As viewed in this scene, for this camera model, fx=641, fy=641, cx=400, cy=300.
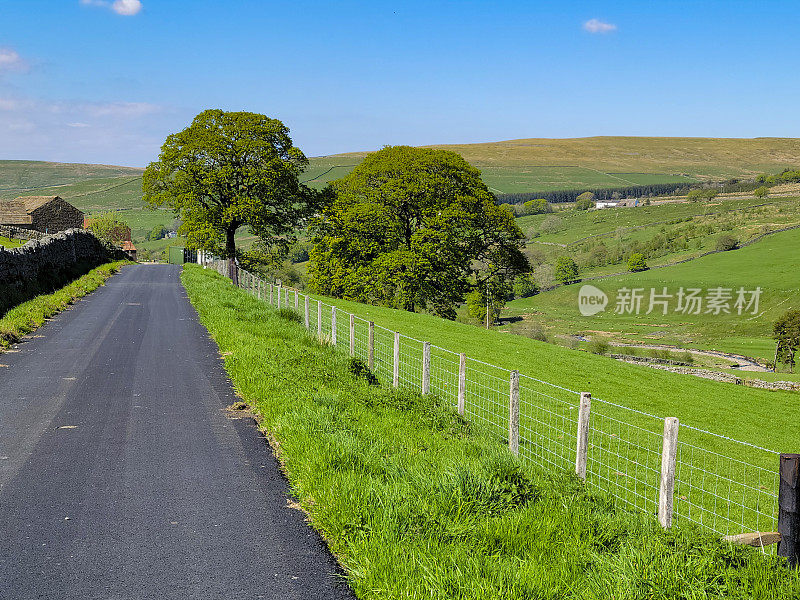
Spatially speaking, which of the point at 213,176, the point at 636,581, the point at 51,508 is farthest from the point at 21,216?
the point at 636,581

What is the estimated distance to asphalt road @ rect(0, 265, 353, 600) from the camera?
5.43m


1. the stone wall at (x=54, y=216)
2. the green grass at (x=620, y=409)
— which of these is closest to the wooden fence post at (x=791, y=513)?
the green grass at (x=620, y=409)

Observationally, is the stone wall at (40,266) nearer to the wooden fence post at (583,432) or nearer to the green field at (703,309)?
the wooden fence post at (583,432)

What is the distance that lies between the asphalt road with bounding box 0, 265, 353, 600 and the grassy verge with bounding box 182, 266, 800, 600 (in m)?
0.43

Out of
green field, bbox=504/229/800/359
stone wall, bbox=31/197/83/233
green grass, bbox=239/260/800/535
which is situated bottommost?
green field, bbox=504/229/800/359

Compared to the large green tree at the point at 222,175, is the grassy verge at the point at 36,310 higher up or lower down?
lower down

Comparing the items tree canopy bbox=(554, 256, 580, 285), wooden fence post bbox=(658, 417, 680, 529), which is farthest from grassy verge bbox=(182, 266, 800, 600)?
tree canopy bbox=(554, 256, 580, 285)

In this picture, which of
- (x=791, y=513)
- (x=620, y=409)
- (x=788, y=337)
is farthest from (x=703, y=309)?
(x=791, y=513)

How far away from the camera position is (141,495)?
7348 millimetres

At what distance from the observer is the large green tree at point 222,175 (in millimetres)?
47594

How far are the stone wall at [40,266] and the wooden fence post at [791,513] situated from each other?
2265cm

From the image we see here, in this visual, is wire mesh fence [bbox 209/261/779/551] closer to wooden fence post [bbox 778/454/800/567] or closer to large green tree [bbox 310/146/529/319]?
wooden fence post [bbox 778/454/800/567]

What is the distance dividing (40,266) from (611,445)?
95.6 ft

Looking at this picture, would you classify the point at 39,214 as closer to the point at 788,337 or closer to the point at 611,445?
the point at 611,445
